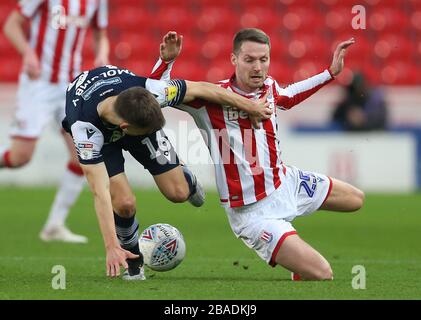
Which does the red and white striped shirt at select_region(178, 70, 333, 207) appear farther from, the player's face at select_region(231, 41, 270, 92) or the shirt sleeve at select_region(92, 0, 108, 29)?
the shirt sleeve at select_region(92, 0, 108, 29)

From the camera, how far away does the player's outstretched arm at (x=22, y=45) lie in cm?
902

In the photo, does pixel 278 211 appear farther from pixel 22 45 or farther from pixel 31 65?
pixel 22 45

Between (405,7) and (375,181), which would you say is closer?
(375,181)

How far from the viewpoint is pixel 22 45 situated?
30.1ft

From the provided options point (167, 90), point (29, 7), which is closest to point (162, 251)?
point (167, 90)

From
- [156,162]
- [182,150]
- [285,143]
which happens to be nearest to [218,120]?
[156,162]

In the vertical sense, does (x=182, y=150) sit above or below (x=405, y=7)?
below

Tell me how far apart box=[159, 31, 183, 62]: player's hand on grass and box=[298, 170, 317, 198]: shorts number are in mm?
1281

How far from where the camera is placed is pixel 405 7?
18.7 metres

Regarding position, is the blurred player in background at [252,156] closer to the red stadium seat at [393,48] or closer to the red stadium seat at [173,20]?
the red stadium seat at [173,20]

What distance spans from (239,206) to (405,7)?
12.9 meters

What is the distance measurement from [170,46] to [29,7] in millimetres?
3315
